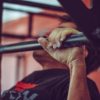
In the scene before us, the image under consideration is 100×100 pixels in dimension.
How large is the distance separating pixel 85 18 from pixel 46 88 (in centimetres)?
50

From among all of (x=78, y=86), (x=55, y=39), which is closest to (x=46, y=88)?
(x=78, y=86)

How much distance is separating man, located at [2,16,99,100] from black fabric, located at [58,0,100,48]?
0.16m

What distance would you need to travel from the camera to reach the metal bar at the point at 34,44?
77 cm

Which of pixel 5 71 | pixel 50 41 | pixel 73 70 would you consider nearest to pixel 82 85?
pixel 73 70

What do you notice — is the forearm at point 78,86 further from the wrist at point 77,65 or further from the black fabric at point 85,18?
the black fabric at point 85,18

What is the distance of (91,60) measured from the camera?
3.49ft

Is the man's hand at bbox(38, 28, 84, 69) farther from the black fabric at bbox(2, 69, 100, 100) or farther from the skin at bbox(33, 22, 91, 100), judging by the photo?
the black fabric at bbox(2, 69, 100, 100)

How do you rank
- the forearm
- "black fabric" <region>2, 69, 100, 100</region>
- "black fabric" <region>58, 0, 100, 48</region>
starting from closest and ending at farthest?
"black fabric" <region>58, 0, 100, 48</region>
the forearm
"black fabric" <region>2, 69, 100, 100</region>

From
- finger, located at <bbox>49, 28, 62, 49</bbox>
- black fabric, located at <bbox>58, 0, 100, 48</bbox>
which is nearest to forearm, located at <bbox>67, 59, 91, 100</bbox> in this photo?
finger, located at <bbox>49, 28, 62, 49</bbox>

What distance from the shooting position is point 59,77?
1.20 metres

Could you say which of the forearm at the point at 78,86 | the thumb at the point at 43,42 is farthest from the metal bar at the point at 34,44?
the forearm at the point at 78,86

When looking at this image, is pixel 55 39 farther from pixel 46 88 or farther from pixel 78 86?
pixel 46 88

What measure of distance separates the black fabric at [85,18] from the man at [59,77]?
0.16m

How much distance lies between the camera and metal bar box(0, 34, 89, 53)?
77 centimetres
